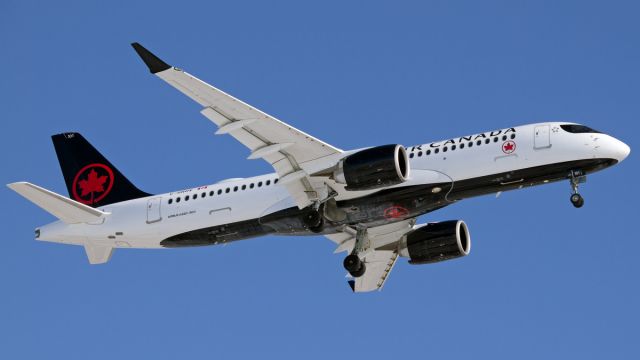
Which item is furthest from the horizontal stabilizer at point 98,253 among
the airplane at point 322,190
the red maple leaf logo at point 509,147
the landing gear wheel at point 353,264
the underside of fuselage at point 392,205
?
the red maple leaf logo at point 509,147

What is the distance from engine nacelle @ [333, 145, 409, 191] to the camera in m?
45.2

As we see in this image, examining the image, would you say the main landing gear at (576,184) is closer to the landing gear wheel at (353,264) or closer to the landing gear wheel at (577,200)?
the landing gear wheel at (577,200)

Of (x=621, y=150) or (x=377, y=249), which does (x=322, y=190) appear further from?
(x=621, y=150)

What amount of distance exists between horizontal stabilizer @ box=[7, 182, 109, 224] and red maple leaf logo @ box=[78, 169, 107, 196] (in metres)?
2.37

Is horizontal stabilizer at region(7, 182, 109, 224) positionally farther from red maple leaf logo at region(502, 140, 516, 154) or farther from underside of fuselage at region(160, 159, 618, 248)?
red maple leaf logo at region(502, 140, 516, 154)

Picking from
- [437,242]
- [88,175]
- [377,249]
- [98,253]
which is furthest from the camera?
[377,249]

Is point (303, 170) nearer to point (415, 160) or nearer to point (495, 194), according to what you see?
point (415, 160)

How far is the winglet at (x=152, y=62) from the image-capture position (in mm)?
42094

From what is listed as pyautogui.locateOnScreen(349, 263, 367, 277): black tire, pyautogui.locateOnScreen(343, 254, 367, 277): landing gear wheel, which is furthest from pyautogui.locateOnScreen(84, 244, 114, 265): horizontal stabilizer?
pyautogui.locateOnScreen(349, 263, 367, 277): black tire

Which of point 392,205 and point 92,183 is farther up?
point 92,183

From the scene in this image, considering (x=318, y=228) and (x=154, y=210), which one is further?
(x=154, y=210)

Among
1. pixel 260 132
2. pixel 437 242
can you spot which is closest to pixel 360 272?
pixel 437 242

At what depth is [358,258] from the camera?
5200 centimetres

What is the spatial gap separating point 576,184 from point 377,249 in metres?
11.8
